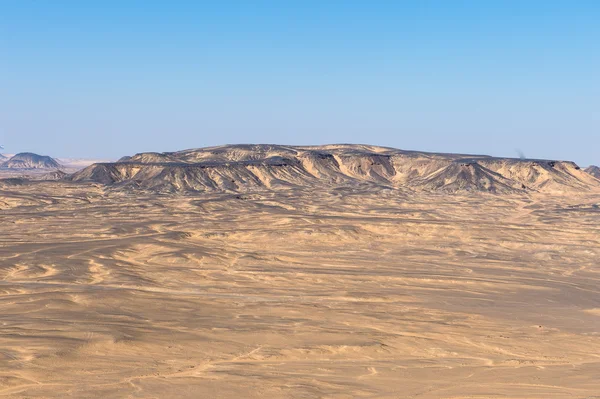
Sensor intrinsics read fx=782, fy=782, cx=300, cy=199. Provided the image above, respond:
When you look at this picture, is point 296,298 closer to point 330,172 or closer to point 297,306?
point 297,306

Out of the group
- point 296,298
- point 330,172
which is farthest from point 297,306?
point 330,172

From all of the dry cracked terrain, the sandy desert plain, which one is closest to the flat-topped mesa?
the sandy desert plain

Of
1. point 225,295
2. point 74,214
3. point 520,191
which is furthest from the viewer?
point 520,191

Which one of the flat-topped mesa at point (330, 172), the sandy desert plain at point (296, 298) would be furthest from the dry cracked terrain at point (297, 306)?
the flat-topped mesa at point (330, 172)

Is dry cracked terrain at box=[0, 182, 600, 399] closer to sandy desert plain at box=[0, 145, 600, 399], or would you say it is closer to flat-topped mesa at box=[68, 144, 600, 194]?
sandy desert plain at box=[0, 145, 600, 399]

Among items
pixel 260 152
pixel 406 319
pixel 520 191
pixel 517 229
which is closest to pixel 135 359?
pixel 406 319

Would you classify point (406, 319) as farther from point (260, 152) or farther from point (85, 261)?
point (260, 152)

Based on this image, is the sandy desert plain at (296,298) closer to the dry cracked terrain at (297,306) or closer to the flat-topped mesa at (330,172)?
the dry cracked terrain at (297,306)
